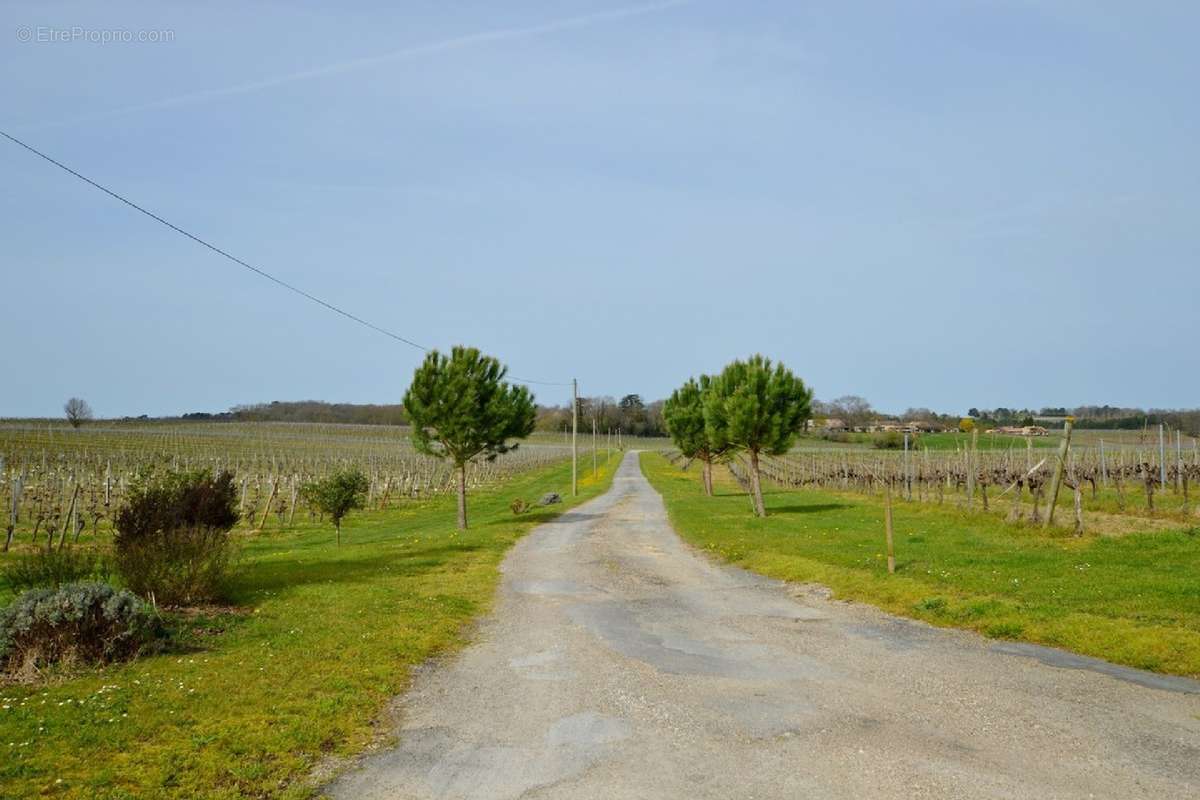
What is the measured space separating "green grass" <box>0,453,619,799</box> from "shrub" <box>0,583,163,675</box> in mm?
415

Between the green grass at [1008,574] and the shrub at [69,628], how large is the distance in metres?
10.9

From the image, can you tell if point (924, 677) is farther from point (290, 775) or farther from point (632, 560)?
point (632, 560)

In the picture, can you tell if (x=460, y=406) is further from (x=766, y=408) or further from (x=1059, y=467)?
(x=1059, y=467)

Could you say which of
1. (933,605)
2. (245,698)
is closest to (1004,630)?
(933,605)

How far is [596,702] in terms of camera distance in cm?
890

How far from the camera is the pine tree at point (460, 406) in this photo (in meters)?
30.3

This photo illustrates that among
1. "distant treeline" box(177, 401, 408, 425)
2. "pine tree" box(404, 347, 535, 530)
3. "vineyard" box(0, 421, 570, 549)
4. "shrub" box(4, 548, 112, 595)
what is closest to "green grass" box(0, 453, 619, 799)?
"shrub" box(4, 548, 112, 595)

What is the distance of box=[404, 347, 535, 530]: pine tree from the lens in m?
30.3

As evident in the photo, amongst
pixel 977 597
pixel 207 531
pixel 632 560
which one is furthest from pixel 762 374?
pixel 207 531

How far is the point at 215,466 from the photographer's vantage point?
190ft

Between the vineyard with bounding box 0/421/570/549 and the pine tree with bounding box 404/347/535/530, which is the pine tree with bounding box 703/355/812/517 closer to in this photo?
the pine tree with bounding box 404/347/535/530

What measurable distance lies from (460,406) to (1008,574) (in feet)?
61.1

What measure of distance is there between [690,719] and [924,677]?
3107 millimetres

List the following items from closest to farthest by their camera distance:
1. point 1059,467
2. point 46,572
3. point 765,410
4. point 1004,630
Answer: point 1004,630, point 46,572, point 1059,467, point 765,410
